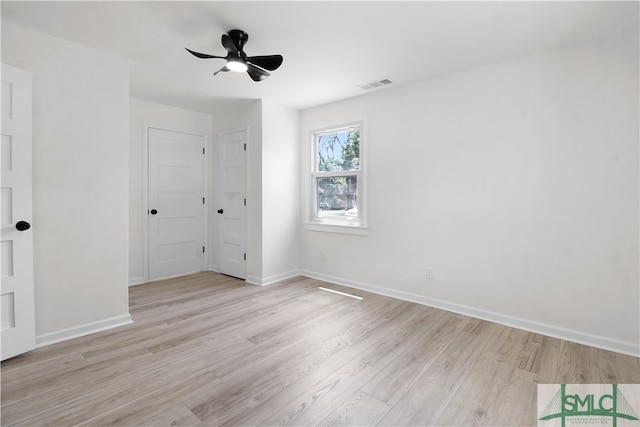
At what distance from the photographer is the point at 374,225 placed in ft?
13.1

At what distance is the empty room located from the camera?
2.00 metres

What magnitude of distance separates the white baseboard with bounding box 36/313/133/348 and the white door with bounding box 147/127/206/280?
162 centimetres

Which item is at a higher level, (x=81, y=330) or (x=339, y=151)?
(x=339, y=151)

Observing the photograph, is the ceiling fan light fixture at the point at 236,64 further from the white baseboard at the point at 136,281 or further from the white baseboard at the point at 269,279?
the white baseboard at the point at 136,281

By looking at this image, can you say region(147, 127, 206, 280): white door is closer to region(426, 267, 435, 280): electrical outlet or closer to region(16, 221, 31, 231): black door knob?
region(16, 221, 31, 231): black door knob

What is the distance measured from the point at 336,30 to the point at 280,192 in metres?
2.44

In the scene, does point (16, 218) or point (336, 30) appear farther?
point (336, 30)

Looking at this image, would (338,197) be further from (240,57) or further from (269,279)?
(240,57)

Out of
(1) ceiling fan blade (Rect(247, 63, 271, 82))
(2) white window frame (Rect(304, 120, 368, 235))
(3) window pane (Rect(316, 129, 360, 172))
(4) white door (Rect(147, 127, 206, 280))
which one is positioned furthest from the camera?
(4) white door (Rect(147, 127, 206, 280))

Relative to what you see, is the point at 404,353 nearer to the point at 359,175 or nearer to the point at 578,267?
the point at 578,267

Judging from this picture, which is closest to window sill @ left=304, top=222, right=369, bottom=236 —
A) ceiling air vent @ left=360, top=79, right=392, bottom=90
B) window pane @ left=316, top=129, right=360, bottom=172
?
window pane @ left=316, top=129, right=360, bottom=172

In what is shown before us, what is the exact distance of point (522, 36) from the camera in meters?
2.56

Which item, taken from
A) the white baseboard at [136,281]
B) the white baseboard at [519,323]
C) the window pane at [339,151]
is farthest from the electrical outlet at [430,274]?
the white baseboard at [136,281]

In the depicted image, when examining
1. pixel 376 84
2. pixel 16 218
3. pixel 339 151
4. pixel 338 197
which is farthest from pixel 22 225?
pixel 376 84
